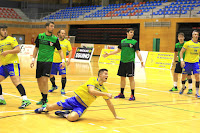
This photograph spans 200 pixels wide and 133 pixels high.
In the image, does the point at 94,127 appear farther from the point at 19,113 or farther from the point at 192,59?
the point at 192,59

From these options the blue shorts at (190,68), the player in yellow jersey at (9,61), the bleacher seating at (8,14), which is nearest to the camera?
the player in yellow jersey at (9,61)

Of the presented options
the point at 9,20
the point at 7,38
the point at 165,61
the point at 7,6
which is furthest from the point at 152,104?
the point at 7,6

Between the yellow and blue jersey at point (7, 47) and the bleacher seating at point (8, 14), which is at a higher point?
the bleacher seating at point (8, 14)

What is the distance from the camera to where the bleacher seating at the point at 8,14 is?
42.0 m

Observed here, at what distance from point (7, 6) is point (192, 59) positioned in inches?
1535

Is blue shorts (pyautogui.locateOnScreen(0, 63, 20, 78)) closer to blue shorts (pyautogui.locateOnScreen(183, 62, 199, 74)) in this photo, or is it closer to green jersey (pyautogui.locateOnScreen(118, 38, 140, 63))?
green jersey (pyautogui.locateOnScreen(118, 38, 140, 63))

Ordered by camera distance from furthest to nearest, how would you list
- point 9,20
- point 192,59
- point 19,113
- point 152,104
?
point 9,20 < point 192,59 < point 152,104 < point 19,113

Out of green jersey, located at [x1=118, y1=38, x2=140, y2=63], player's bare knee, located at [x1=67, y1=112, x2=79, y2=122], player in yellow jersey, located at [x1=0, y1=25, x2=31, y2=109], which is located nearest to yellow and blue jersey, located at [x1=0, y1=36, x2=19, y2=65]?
player in yellow jersey, located at [x1=0, y1=25, x2=31, y2=109]

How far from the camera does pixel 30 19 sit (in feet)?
146

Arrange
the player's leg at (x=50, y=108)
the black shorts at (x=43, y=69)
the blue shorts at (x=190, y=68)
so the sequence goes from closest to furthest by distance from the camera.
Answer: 1. the player's leg at (x=50, y=108)
2. the black shorts at (x=43, y=69)
3. the blue shorts at (x=190, y=68)

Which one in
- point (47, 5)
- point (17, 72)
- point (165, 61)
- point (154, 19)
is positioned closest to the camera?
point (17, 72)

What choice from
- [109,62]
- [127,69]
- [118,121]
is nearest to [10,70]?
[118,121]

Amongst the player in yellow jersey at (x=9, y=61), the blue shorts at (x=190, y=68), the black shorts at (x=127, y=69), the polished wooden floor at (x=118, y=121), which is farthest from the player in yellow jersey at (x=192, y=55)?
the player in yellow jersey at (x=9, y=61)

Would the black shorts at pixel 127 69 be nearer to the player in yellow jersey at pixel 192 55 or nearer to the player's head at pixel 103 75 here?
the player in yellow jersey at pixel 192 55
